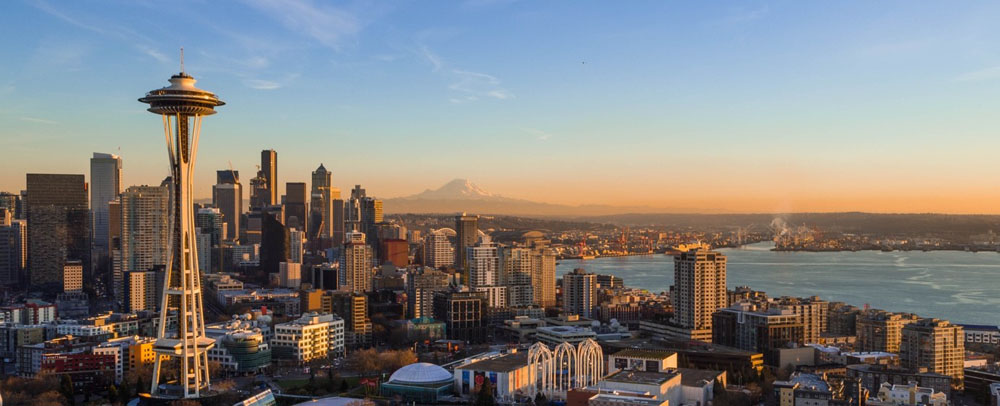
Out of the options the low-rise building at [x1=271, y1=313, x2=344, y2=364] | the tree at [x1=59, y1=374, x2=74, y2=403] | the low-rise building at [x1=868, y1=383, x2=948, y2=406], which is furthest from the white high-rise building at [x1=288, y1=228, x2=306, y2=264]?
the low-rise building at [x1=868, y1=383, x2=948, y2=406]

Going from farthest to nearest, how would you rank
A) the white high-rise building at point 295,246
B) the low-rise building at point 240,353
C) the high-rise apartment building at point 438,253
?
the white high-rise building at point 295,246 → the high-rise apartment building at point 438,253 → the low-rise building at point 240,353

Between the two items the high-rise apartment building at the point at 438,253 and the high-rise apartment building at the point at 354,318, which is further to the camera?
the high-rise apartment building at the point at 438,253

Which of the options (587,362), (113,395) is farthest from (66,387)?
(587,362)

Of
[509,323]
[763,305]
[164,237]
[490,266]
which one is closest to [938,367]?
[763,305]

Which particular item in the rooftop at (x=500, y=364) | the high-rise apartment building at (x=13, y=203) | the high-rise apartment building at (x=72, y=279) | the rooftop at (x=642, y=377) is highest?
the high-rise apartment building at (x=13, y=203)

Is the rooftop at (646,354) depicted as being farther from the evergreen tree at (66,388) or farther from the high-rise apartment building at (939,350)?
the evergreen tree at (66,388)

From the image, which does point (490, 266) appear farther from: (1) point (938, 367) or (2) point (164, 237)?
(1) point (938, 367)

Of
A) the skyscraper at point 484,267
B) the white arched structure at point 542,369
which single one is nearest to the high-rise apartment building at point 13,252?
the skyscraper at point 484,267

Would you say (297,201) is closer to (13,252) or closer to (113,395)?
(13,252)
